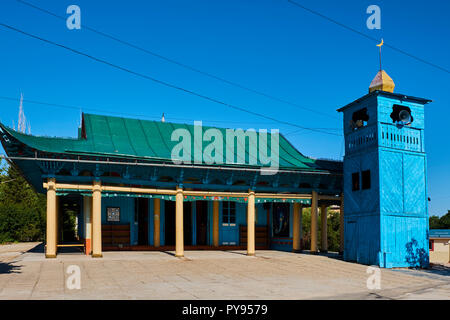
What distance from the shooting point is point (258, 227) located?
2644 cm

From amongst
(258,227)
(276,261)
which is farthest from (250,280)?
(258,227)

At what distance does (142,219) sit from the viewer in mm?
23875

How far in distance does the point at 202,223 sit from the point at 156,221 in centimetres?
306

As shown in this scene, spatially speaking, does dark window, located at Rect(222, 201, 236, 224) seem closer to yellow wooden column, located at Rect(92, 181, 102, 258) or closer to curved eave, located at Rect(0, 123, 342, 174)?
Result: curved eave, located at Rect(0, 123, 342, 174)

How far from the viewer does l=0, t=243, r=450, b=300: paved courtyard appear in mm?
11038

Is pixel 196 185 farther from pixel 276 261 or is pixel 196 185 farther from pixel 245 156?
pixel 276 261

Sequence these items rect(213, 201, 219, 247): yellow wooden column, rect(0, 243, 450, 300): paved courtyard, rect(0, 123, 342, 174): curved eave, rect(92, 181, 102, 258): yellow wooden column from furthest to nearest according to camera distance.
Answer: rect(213, 201, 219, 247): yellow wooden column < rect(92, 181, 102, 258): yellow wooden column < rect(0, 123, 342, 174): curved eave < rect(0, 243, 450, 300): paved courtyard

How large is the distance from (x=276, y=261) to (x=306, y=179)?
5.45 metres

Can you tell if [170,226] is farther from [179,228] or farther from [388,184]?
[388,184]

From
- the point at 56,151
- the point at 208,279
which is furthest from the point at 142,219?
the point at 208,279

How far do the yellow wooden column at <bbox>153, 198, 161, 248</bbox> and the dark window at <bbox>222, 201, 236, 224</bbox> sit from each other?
3863 millimetres

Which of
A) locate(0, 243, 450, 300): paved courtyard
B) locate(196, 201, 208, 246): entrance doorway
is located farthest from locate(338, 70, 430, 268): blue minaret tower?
locate(196, 201, 208, 246): entrance doorway

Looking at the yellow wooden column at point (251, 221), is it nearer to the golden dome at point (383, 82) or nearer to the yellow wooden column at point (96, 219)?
the yellow wooden column at point (96, 219)

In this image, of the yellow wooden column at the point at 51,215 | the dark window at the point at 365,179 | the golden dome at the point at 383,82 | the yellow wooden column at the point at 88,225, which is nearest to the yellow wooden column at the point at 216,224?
the yellow wooden column at the point at 88,225
